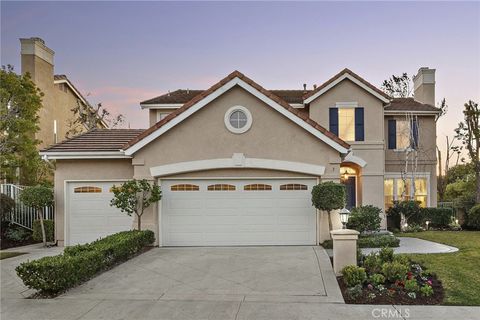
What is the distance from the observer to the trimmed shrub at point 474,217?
18.6 metres

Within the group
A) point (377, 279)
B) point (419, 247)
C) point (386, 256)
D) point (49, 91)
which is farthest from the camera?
point (49, 91)

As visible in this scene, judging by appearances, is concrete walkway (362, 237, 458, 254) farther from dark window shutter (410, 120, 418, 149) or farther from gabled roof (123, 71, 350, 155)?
dark window shutter (410, 120, 418, 149)

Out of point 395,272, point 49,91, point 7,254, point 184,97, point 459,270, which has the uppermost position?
point 49,91

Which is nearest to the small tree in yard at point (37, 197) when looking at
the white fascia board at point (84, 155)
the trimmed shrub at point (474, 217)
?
the white fascia board at point (84, 155)

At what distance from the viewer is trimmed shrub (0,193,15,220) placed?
15.8 m

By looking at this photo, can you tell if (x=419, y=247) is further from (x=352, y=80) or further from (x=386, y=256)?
(x=352, y=80)

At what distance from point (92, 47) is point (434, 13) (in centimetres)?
1542

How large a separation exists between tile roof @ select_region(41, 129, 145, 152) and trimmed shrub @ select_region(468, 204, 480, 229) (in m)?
15.9

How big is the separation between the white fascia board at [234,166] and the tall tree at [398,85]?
22.4m

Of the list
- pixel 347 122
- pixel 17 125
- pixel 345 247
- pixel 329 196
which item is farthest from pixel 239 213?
pixel 17 125

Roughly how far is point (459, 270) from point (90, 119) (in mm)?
27839

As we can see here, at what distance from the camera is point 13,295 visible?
319 inches

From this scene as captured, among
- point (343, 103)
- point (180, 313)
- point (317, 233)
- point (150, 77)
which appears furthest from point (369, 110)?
point (180, 313)

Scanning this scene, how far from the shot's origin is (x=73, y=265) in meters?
Result: 8.20
